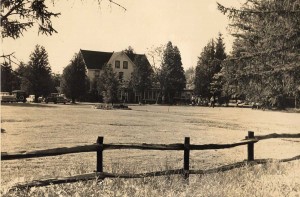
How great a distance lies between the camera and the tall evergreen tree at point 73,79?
62.0 metres

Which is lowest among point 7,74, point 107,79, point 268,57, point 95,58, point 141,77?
point 7,74

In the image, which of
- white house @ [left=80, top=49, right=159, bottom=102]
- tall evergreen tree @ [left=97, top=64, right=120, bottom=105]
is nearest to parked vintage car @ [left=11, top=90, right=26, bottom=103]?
white house @ [left=80, top=49, right=159, bottom=102]

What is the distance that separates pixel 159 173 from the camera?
8062 mm

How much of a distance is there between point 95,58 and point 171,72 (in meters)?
16.2

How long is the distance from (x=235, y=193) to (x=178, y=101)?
7633 centimetres

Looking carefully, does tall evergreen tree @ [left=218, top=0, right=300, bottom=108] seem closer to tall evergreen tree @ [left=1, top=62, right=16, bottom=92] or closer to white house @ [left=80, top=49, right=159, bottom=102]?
tall evergreen tree @ [left=1, top=62, right=16, bottom=92]

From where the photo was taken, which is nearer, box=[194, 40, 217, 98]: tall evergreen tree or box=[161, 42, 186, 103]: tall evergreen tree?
box=[194, 40, 217, 98]: tall evergreen tree

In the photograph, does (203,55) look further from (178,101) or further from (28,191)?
(28,191)

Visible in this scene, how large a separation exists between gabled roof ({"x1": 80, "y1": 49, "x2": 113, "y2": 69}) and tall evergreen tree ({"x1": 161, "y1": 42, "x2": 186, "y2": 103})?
12591mm

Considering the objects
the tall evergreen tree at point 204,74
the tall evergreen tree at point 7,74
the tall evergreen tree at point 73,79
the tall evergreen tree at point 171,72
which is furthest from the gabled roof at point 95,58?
the tall evergreen tree at point 7,74

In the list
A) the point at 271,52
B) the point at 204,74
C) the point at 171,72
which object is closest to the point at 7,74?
the point at 271,52

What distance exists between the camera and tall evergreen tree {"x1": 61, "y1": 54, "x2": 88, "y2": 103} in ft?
203

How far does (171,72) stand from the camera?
8144 cm

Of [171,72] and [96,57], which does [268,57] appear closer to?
[171,72]
